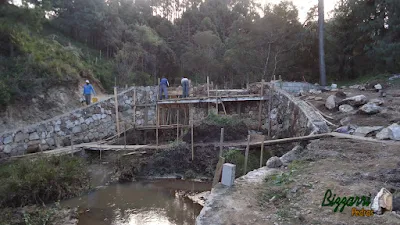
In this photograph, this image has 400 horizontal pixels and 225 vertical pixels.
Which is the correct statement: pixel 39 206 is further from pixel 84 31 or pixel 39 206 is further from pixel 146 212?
pixel 84 31

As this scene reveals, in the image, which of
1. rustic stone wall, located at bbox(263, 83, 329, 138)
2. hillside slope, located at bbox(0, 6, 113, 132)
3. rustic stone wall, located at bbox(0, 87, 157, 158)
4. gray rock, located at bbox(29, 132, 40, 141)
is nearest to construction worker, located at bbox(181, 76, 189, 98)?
rustic stone wall, located at bbox(0, 87, 157, 158)

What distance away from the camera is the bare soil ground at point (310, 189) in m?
4.88

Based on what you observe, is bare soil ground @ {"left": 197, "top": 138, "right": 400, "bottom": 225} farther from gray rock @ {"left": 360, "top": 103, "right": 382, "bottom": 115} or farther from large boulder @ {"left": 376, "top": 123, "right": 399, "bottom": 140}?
gray rock @ {"left": 360, "top": 103, "right": 382, "bottom": 115}

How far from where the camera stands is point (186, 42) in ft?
104

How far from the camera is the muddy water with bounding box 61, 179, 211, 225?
875cm

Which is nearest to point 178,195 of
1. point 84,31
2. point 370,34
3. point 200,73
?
point 370,34

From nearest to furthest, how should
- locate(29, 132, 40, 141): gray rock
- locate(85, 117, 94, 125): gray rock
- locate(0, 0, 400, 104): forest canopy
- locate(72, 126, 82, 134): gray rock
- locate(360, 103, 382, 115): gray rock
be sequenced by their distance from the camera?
locate(360, 103, 382, 115): gray rock, locate(29, 132, 40, 141): gray rock, locate(72, 126, 82, 134): gray rock, locate(85, 117, 94, 125): gray rock, locate(0, 0, 400, 104): forest canopy

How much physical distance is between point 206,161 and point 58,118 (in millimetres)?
6821

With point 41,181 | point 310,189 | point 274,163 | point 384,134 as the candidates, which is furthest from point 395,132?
point 41,181

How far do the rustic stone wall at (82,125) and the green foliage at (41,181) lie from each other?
86.5 inches

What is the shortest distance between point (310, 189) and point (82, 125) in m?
11.9

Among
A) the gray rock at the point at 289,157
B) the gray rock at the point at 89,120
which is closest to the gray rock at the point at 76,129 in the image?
the gray rock at the point at 89,120

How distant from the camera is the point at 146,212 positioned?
9.23 metres

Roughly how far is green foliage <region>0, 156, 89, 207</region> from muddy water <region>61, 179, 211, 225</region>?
45cm
